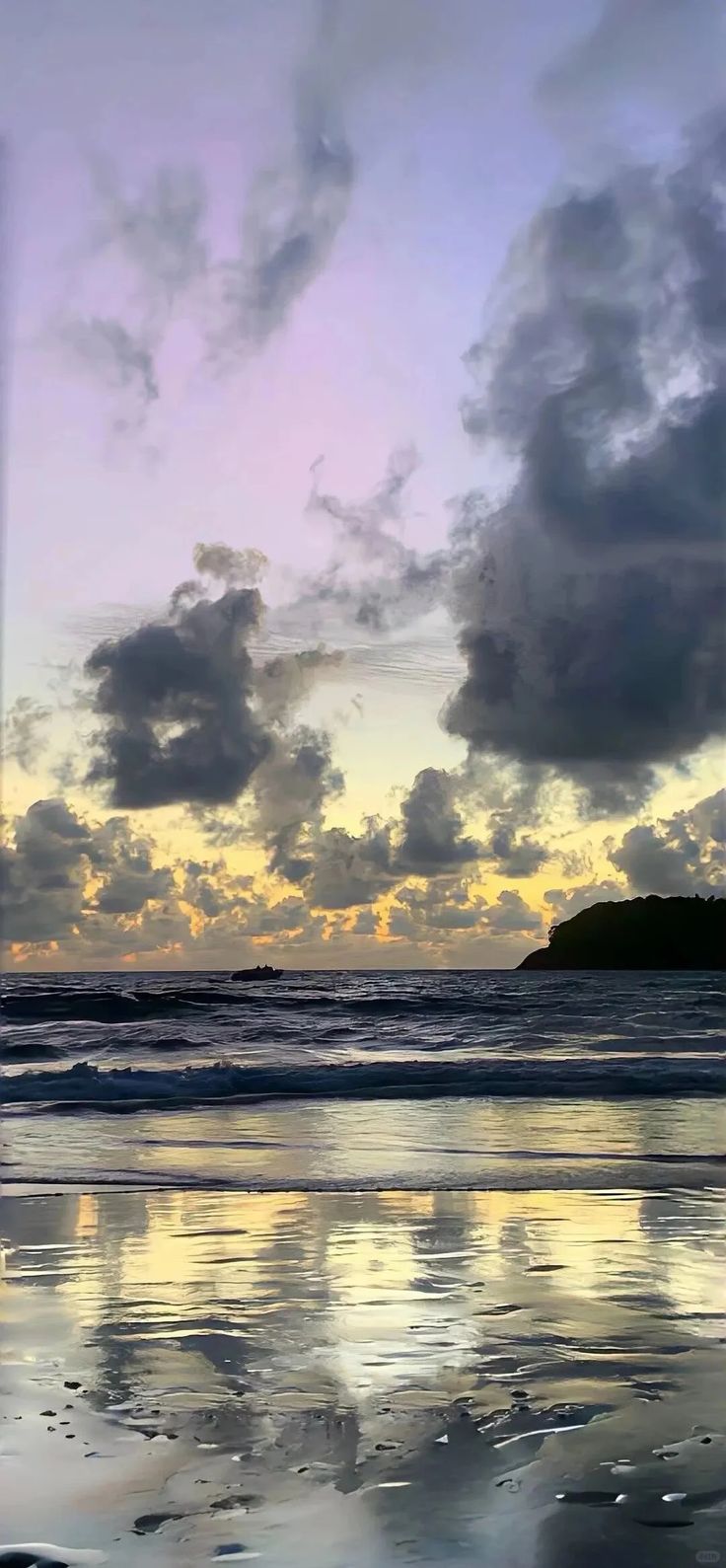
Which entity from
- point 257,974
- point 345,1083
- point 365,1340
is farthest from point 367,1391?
point 257,974

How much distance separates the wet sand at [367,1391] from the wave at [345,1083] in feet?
34.0

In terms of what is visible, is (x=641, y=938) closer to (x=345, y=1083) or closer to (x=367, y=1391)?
(x=345, y=1083)

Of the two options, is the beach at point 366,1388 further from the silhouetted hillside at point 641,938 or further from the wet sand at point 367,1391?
the silhouetted hillside at point 641,938

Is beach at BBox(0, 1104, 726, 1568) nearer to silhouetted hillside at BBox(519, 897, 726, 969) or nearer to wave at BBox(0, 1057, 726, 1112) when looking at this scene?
wave at BBox(0, 1057, 726, 1112)

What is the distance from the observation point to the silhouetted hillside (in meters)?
85.4

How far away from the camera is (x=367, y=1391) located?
4688 millimetres

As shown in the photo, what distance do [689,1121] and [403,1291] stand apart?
31.4 ft

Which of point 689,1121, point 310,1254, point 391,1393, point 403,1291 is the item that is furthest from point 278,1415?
point 689,1121

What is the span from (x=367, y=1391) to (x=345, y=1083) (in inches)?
628

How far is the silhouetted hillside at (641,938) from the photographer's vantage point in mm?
85438

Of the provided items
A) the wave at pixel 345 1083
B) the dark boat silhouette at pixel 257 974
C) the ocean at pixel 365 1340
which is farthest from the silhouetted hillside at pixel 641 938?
the ocean at pixel 365 1340

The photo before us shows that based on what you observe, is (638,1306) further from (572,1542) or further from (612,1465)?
(572,1542)

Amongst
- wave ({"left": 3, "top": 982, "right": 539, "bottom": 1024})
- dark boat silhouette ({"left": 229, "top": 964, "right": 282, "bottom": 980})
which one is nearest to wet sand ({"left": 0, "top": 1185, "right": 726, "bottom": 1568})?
wave ({"left": 3, "top": 982, "right": 539, "bottom": 1024})

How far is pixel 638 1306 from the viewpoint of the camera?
6.06 m
